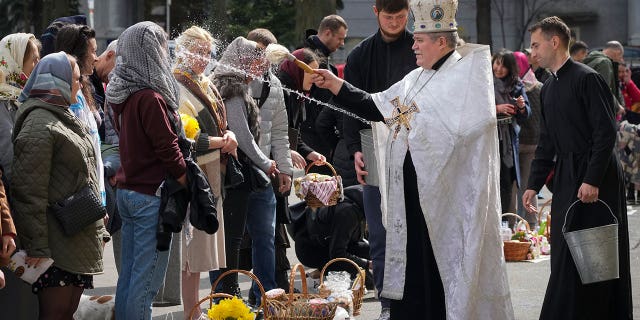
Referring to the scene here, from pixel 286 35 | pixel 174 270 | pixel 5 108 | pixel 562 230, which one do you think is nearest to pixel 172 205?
pixel 5 108

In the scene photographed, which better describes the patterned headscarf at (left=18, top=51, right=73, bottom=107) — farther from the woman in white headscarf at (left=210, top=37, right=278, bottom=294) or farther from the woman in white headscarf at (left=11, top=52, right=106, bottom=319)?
the woman in white headscarf at (left=210, top=37, right=278, bottom=294)

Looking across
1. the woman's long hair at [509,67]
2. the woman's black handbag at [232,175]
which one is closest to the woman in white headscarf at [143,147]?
the woman's black handbag at [232,175]

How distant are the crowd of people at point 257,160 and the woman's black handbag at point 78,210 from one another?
0.01m

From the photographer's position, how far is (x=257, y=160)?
804 centimetres

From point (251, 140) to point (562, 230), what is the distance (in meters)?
2.10

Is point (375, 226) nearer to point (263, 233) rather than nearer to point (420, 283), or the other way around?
point (263, 233)

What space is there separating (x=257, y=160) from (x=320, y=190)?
3.58 ft

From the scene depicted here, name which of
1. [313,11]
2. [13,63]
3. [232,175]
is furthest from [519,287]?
[313,11]

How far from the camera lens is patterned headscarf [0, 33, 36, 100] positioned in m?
6.64

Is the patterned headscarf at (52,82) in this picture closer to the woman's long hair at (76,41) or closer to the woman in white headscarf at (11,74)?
the woman in white headscarf at (11,74)

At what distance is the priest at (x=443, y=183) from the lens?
6.65 meters

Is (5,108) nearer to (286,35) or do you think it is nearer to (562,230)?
(562,230)

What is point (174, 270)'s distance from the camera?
306 inches

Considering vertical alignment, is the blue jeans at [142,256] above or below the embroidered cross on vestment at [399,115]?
below
